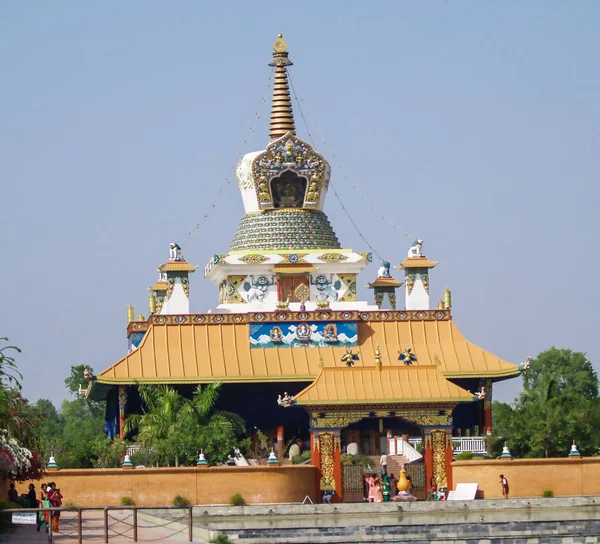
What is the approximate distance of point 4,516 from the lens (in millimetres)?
45688

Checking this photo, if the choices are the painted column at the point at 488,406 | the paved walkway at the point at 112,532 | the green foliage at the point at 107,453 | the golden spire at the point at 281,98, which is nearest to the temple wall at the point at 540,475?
the painted column at the point at 488,406

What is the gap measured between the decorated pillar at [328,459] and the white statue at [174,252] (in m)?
12.6

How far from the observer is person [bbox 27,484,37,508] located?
50.5 m

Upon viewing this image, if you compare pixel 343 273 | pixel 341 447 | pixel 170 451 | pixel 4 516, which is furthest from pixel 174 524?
pixel 343 273

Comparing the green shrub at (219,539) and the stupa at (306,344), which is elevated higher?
the stupa at (306,344)

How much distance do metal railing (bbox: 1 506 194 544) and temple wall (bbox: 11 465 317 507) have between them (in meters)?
1.50

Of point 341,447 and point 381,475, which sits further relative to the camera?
point 341,447

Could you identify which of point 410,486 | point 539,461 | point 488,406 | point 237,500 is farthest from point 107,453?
point 488,406

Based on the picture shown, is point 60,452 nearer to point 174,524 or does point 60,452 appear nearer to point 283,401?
point 283,401

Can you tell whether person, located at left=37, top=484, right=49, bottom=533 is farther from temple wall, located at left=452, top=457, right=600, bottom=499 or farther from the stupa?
temple wall, located at left=452, top=457, right=600, bottom=499

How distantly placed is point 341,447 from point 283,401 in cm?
338

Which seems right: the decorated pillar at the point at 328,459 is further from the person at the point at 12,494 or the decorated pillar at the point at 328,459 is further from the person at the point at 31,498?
the person at the point at 12,494

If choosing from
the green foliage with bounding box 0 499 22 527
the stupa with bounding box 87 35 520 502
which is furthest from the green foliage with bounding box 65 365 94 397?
the green foliage with bounding box 0 499 22 527

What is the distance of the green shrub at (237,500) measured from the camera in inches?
2110
